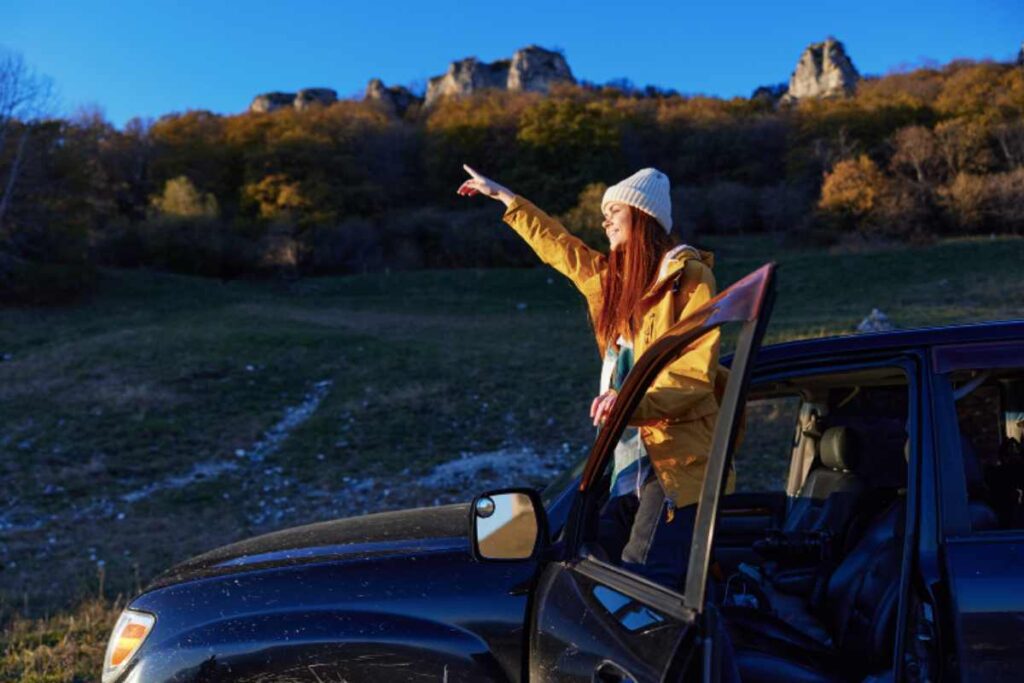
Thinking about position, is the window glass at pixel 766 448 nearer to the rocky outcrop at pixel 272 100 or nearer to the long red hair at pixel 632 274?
the long red hair at pixel 632 274

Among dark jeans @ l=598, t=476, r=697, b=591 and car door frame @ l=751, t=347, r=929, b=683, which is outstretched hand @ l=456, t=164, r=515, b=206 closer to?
car door frame @ l=751, t=347, r=929, b=683

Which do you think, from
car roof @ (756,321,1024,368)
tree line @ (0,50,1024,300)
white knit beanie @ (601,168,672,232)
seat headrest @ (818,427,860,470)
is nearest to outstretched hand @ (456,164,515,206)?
white knit beanie @ (601,168,672,232)

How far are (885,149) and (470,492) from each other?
145 feet

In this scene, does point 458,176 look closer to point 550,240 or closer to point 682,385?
point 550,240

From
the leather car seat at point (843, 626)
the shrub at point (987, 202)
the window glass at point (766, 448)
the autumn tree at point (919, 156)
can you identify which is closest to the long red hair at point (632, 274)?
the leather car seat at point (843, 626)

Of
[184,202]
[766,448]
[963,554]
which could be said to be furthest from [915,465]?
[184,202]

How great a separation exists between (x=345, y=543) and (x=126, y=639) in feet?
2.19

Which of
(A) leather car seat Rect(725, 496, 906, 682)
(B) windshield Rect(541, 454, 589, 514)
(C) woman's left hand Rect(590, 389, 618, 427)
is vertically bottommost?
(A) leather car seat Rect(725, 496, 906, 682)

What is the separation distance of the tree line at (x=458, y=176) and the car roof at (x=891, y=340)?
18.5 metres

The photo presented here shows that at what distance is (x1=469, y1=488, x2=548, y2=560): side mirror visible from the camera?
2.07m

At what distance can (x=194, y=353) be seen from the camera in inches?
744

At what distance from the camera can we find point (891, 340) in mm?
2312

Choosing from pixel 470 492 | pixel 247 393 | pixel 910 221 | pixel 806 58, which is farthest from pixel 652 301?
pixel 806 58

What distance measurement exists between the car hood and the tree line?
19.1 m
